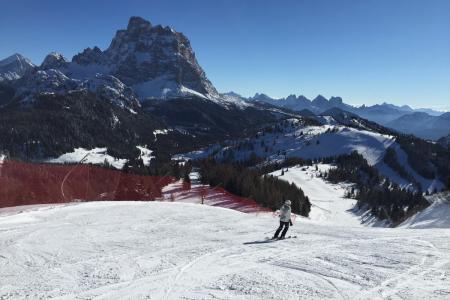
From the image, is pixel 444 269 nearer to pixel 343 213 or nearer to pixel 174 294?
pixel 174 294

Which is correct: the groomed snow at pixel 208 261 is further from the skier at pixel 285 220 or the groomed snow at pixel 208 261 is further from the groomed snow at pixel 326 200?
the groomed snow at pixel 326 200

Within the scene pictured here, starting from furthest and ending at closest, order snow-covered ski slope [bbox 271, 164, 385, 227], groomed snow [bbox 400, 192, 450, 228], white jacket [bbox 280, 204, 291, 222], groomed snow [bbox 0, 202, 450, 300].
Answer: snow-covered ski slope [bbox 271, 164, 385, 227] → groomed snow [bbox 400, 192, 450, 228] → white jacket [bbox 280, 204, 291, 222] → groomed snow [bbox 0, 202, 450, 300]

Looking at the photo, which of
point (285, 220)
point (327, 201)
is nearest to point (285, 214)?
point (285, 220)

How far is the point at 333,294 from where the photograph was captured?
1452 centimetres

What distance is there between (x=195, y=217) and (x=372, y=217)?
110 metres

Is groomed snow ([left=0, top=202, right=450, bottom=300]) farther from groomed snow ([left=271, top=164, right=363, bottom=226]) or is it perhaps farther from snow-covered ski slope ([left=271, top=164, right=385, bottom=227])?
groomed snow ([left=271, top=164, right=363, bottom=226])

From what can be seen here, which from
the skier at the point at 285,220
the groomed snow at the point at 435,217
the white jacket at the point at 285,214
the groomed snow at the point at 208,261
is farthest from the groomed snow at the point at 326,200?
the groomed snow at the point at 208,261

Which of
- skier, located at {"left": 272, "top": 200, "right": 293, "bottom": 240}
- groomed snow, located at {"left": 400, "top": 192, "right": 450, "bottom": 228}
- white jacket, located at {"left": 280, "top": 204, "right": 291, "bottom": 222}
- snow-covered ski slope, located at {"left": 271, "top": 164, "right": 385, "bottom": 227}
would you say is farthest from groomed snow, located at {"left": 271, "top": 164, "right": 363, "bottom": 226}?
skier, located at {"left": 272, "top": 200, "right": 293, "bottom": 240}

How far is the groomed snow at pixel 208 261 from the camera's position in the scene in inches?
587

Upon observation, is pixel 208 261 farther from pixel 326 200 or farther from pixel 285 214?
pixel 326 200

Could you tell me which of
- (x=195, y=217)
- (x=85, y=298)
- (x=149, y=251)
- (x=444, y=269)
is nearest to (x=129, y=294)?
(x=85, y=298)

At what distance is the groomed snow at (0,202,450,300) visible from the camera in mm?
14898

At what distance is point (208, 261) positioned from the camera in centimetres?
1892

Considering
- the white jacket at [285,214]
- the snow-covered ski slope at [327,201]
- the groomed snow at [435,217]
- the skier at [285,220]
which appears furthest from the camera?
the snow-covered ski slope at [327,201]
